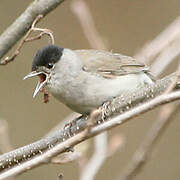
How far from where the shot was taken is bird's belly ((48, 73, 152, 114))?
11.5 ft

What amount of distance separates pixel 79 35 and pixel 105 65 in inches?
115

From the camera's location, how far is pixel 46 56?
3.53m

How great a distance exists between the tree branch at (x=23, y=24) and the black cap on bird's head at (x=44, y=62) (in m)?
0.39

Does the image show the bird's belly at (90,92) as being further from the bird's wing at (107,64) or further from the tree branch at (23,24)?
the tree branch at (23,24)

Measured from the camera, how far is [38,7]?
3.04 metres

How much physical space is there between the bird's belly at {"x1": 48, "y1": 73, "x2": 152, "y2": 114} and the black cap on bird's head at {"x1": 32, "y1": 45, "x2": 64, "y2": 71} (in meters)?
0.21

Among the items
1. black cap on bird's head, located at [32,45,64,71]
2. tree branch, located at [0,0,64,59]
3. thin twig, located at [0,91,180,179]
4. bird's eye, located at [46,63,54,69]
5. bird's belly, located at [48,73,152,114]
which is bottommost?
bird's belly, located at [48,73,152,114]

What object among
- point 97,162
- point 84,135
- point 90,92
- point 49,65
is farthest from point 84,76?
point 84,135

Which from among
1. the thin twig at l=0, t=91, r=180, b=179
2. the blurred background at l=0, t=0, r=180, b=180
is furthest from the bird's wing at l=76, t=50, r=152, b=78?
the blurred background at l=0, t=0, r=180, b=180

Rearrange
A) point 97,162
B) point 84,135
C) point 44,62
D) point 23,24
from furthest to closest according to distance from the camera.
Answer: point 44,62 < point 97,162 < point 23,24 < point 84,135

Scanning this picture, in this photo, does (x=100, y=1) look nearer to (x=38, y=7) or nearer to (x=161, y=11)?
(x=161, y=11)

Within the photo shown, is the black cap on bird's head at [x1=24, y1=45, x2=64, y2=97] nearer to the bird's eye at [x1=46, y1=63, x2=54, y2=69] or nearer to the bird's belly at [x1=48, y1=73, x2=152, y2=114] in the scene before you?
the bird's eye at [x1=46, y1=63, x2=54, y2=69]

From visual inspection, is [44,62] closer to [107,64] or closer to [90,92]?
[90,92]

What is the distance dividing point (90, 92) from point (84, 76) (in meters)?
0.17
